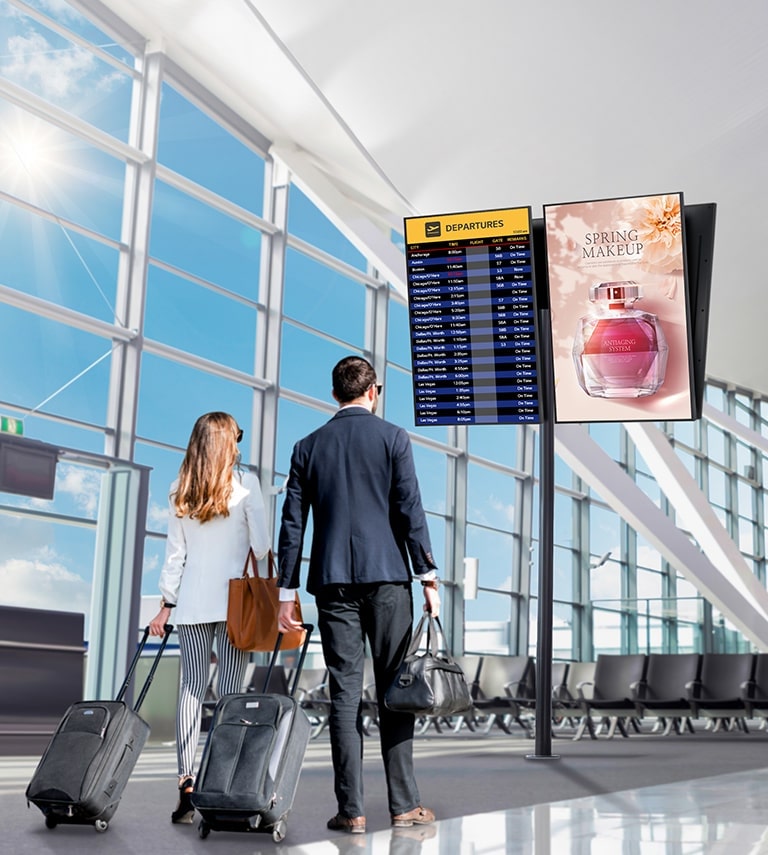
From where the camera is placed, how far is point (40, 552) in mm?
19562

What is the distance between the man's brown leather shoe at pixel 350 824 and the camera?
347 cm

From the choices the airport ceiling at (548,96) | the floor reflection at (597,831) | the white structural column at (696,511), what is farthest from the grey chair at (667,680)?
the floor reflection at (597,831)

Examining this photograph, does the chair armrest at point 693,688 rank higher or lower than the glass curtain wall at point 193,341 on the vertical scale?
lower

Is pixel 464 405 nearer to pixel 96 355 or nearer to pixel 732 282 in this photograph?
pixel 732 282

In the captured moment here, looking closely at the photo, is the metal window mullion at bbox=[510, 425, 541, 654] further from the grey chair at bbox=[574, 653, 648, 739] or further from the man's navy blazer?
the man's navy blazer

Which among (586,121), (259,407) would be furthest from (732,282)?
(259,407)

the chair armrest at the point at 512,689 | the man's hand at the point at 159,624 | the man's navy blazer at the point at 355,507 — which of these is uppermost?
the man's navy blazer at the point at 355,507

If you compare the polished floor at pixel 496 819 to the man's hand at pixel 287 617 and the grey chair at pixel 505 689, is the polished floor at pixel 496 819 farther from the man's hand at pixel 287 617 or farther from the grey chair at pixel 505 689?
the grey chair at pixel 505 689

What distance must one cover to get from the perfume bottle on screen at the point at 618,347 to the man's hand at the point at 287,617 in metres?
3.28

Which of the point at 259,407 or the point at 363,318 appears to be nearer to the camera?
the point at 259,407

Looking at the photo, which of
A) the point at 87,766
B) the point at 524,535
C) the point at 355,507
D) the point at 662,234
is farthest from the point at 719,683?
the point at 87,766

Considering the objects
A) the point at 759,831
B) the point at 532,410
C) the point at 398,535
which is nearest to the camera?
the point at 759,831

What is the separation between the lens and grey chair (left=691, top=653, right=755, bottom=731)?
11.2 meters

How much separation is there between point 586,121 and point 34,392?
12904mm
